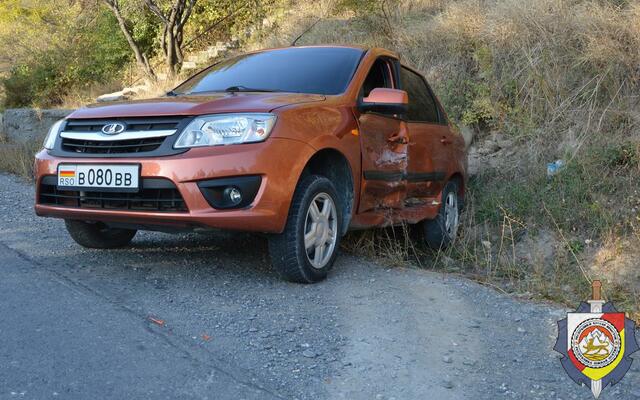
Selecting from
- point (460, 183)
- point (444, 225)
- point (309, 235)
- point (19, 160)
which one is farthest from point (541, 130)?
point (19, 160)

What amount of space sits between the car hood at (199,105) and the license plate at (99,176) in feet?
1.14

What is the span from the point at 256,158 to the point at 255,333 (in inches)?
40.8

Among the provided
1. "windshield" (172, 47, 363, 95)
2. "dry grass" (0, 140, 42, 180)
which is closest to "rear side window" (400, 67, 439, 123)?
"windshield" (172, 47, 363, 95)

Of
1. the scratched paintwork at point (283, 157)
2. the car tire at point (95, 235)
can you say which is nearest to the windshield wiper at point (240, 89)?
the scratched paintwork at point (283, 157)

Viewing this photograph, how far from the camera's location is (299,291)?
4.09 meters

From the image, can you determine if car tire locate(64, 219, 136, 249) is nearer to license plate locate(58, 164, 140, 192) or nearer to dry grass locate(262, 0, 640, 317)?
license plate locate(58, 164, 140, 192)

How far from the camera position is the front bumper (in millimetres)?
3779

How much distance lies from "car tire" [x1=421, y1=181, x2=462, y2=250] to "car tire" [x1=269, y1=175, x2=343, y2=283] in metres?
1.81

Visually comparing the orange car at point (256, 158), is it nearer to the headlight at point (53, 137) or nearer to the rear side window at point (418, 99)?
the headlight at point (53, 137)

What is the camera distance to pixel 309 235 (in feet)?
13.8

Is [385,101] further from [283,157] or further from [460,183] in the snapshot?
[460,183]

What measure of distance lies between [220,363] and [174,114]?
1.63 m

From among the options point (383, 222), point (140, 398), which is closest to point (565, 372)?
point (140, 398)

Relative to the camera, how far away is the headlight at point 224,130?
152 inches
